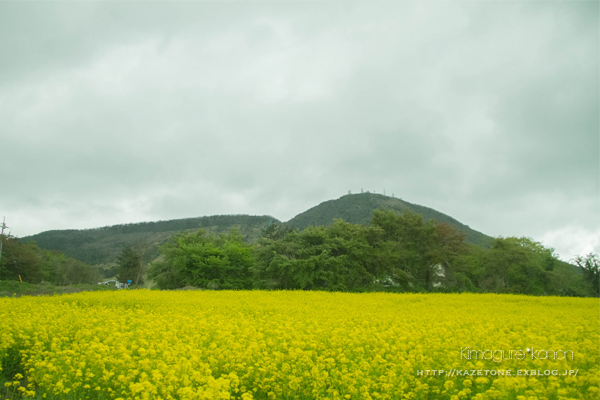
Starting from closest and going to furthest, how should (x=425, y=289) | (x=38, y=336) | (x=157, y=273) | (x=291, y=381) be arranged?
(x=291, y=381)
(x=38, y=336)
(x=425, y=289)
(x=157, y=273)

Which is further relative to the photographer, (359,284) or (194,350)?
(359,284)

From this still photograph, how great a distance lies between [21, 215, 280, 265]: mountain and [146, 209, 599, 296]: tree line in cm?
6085

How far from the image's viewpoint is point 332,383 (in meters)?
5.11

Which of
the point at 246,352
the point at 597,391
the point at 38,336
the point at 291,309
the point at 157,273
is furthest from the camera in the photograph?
the point at 157,273

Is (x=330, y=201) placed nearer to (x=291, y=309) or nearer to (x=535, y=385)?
(x=291, y=309)

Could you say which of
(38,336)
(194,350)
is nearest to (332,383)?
(194,350)

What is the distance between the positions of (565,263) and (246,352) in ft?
131

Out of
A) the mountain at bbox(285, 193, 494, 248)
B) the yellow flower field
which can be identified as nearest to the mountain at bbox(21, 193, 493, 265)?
the mountain at bbox(285, 193, 494, 248)

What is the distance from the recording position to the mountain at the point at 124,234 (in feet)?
339

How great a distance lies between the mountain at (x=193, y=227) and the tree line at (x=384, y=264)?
146 ft

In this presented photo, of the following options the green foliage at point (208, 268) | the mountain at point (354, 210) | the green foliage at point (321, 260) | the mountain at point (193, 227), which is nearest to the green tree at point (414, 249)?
the green foliage at point (321, 260)

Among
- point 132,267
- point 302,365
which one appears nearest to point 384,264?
point 302,365

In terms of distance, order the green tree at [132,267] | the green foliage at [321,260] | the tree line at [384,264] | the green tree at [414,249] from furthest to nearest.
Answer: the green tree at [132,267], the green tree at [414,249], the tree line at [384,264], the green foliage at [321,260]

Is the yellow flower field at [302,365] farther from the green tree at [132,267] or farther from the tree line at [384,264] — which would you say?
the green tree at [132,267]
